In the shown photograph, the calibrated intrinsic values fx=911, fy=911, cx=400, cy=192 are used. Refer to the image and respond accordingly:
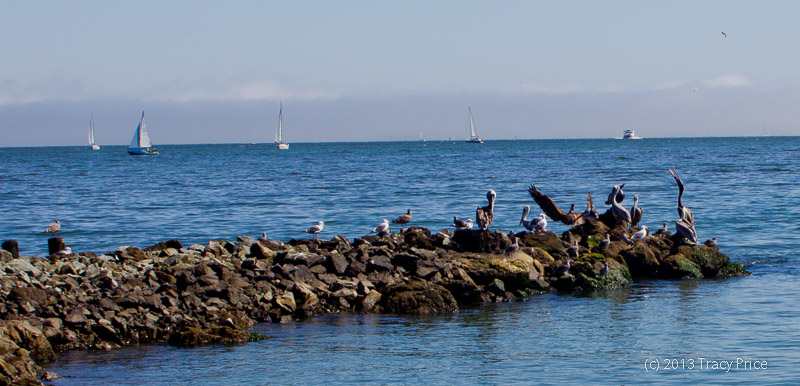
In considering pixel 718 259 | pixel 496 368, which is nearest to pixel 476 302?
pixel 496 368

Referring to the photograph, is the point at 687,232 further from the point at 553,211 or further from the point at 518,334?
the point at 518,334

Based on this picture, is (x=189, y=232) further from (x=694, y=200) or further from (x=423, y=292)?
(x=694, y=200)

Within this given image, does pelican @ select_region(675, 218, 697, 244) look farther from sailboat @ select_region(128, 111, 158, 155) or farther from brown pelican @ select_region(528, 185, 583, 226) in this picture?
sailboat @ select_region(128, 111, 158, 155)

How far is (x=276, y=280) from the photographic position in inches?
626

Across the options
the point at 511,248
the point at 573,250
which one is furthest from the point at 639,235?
the point at 511,248

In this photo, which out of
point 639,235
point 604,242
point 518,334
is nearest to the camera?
point 518,334

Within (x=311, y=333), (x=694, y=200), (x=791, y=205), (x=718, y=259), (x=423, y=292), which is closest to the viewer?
(x=311, y=333)

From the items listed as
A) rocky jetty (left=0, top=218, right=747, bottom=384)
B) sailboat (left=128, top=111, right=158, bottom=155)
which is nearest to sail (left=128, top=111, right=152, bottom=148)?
sailboat (left=128, top=111, right=158, bottom=155)

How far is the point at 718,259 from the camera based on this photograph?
19.7 meters

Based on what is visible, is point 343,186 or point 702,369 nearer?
point 702,369

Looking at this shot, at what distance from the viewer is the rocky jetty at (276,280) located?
42.9ft

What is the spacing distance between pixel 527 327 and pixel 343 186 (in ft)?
119

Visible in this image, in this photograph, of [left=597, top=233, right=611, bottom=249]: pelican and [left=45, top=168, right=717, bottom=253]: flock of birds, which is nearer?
[left=597, top=233, right=611, bottom=249]: pelican

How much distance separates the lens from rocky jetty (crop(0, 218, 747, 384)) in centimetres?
1307
